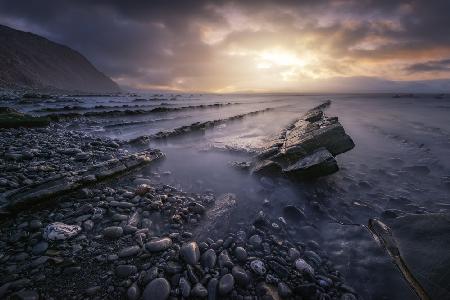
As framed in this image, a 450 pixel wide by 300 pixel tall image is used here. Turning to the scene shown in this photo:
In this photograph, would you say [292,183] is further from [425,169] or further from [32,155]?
[32,155]

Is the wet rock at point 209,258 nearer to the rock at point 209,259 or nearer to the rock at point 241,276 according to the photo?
the rock at point 209,259

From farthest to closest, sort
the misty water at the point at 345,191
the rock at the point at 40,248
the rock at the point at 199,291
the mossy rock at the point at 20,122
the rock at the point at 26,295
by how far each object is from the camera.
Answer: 1. the mossy rock at the point at 20,122
2. the misty water at the point at 345,191
3. the rock at the point at 40,248
4. the rock at the point at 199,291
5. the rock at the point at 26,295

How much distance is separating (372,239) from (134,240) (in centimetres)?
439

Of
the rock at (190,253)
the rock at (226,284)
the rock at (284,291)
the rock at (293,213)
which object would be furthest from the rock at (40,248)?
the rock at (293,213)

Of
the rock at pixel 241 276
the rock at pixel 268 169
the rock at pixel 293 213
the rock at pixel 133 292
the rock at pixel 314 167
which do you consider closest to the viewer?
the rock at pixel 133 292

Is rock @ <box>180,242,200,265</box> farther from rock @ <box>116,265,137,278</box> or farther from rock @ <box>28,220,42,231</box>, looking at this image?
rock @ <box>28,220,42,231</box>

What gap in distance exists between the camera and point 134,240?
4.10 meters

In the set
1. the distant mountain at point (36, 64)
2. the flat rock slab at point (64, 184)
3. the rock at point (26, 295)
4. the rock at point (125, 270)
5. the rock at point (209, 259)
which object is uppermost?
the distant mountain at point (36, 64)

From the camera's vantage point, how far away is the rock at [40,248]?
358 cm

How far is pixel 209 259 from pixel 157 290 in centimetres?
93

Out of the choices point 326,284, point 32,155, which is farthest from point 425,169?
point 32,155

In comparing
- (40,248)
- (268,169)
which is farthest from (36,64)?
(40,248)

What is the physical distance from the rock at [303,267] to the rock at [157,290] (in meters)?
2.03

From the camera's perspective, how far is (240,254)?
394cm
